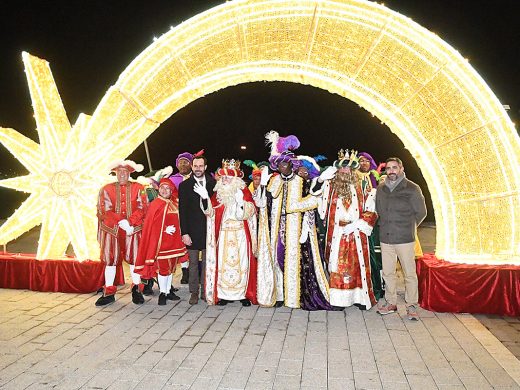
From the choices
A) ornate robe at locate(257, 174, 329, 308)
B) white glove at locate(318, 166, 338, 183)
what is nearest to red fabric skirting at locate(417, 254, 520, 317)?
ornate robe at locate(257, 174, 329, 308)

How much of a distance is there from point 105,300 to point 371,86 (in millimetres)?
4358

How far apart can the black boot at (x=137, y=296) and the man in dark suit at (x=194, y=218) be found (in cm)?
65

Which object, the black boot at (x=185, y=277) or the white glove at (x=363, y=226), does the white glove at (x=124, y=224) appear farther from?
the white glove at (x=363, y=226)

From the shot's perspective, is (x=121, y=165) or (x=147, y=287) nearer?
(x=121, y=165)

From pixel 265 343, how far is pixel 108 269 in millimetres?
2556

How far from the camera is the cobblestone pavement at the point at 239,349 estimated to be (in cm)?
348

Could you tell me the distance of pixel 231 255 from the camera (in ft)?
18.3

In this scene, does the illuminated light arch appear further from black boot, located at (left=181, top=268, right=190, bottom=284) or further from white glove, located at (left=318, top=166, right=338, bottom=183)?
black boot, located at (left=181, top=268, right=190, bottom=284)

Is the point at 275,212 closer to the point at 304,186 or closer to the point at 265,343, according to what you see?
the point at 304,186

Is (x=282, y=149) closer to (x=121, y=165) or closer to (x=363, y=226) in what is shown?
(x=363, y=226)

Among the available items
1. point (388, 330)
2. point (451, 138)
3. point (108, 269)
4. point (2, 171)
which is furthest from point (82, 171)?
point (2, 171)

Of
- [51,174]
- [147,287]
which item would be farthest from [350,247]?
[51,174]

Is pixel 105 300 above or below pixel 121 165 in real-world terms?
below

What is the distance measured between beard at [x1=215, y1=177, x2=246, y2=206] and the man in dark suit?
21cm
